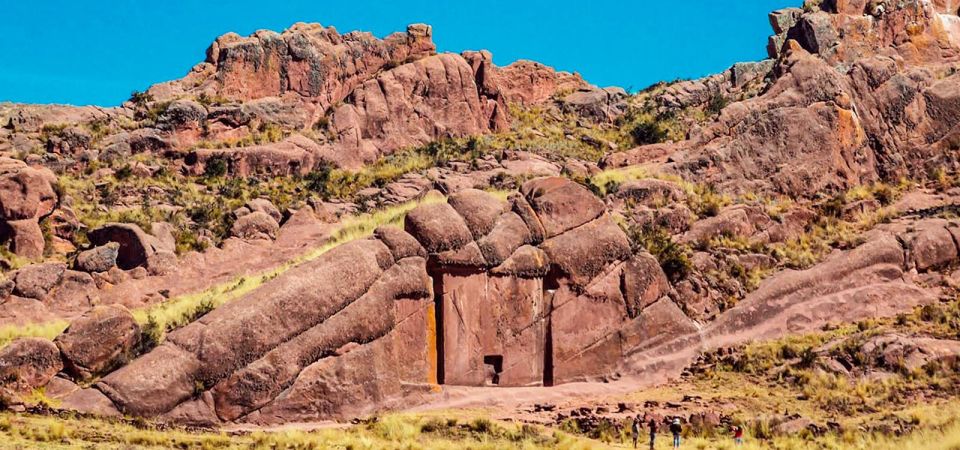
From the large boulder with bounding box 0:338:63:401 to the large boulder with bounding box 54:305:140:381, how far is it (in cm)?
36

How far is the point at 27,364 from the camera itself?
27531mm

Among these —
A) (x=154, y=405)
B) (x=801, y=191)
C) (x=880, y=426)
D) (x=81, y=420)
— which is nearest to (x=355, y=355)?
(x=154, y=405)

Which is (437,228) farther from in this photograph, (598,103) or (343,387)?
(598,103)

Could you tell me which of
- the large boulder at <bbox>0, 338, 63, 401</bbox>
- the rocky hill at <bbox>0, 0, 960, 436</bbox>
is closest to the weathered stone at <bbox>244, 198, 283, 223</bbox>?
the rocky hill at <bbox>0, 0, 960, 436</bbox>

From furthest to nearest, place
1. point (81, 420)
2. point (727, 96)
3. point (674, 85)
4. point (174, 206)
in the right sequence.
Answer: point (674, 85) < point (727, 96) < point (174, 206) < point (81, 420)

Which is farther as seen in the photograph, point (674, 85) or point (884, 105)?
point (674, 85)

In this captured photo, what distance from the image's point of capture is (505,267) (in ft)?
111

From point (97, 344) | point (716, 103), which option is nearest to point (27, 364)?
point (97, 344)

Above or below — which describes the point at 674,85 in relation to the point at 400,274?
above

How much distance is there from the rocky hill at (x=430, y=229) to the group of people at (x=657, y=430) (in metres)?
4.11

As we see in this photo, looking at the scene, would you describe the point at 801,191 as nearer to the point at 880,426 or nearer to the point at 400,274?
the point at 880,426

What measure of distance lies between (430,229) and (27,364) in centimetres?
1213

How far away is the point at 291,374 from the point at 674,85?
53066mm

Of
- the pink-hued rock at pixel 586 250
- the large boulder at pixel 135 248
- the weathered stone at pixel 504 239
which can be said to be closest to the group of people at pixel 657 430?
the pink-hued rock at pixel 586 250
